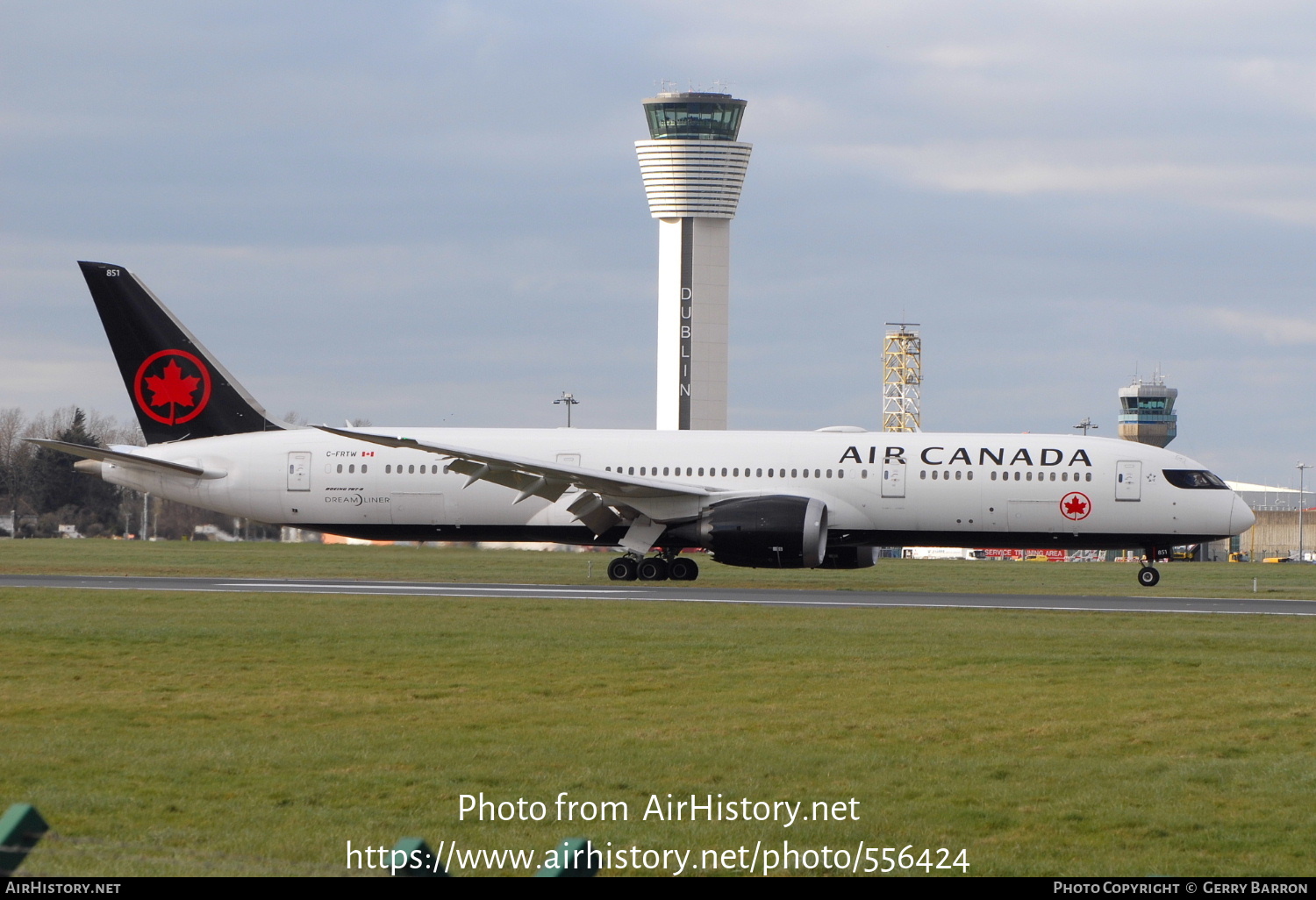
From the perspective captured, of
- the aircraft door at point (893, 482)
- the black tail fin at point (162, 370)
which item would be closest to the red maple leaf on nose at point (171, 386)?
the black tail fin at point (162, 370)

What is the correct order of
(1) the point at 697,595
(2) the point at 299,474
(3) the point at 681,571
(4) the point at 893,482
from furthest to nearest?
(2) the point at 299,474 → (3) the point at 681,571 → (4) the point at 893,482 → (1) the point at 697,595

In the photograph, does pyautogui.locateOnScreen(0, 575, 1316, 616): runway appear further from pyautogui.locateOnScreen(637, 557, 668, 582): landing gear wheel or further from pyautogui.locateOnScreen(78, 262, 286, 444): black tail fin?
pyautogui.locateOnScreen(78, 262, 286, 444): black tail fin

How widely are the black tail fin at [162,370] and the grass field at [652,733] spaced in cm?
1336

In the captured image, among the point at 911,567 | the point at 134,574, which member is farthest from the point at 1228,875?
the point at 911,567

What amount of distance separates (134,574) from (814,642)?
23.7 meters

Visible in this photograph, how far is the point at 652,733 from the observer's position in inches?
490

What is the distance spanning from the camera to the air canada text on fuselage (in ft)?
111

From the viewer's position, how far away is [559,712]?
13.5 m

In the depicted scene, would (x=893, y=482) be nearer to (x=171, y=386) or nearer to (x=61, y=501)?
(x=171, y=386)

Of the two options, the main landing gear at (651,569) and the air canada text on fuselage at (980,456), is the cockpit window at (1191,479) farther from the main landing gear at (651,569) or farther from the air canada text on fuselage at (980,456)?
the main landing gear at (651,569)

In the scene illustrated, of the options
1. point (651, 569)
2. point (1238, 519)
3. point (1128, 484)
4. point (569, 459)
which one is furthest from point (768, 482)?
point (1238, 519)

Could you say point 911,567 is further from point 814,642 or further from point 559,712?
point 559,712

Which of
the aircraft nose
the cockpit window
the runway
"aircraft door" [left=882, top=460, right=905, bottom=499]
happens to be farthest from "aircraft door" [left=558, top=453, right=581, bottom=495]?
the aircraft nose

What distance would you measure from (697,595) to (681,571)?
5786 mm
